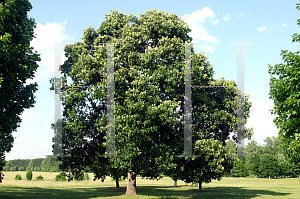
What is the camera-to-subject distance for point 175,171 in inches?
1281

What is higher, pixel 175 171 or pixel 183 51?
pixel 183 51

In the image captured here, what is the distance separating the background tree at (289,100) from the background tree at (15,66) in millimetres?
23185

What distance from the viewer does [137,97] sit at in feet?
96.4

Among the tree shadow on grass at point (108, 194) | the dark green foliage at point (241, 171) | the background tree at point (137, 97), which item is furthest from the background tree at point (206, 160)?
the dark green foliage at point (241, 171)

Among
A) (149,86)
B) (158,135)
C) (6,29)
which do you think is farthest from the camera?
(158,135)

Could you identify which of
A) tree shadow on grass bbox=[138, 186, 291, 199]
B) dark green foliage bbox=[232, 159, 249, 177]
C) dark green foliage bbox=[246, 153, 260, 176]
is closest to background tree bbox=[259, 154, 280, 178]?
dark green foliage bbox=[246, 153, 260, 176]

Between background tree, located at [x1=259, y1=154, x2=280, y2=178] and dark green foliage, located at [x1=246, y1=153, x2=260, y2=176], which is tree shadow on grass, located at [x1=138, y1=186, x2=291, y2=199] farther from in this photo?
dark green foliage, located at [x1=246, y1=153, x2=260, y2=176]

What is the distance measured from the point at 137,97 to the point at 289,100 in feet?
45.8

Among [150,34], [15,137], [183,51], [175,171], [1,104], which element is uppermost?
[150,34]

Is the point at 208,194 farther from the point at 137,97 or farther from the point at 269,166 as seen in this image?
the point at 269,166

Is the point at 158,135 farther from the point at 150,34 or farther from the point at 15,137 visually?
the point at 15,137

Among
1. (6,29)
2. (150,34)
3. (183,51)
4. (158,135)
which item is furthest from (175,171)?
(6,29)

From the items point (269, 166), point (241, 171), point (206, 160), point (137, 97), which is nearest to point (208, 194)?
point (206, 160)

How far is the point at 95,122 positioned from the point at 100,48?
27.8 ft
